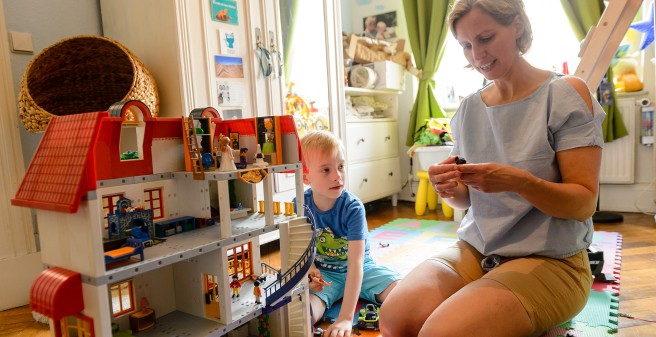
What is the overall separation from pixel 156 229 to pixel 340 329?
1.91ft

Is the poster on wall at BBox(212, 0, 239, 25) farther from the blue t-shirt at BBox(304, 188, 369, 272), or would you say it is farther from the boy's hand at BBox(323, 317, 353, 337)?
the boy's hand at BBox(323, 317, 353, 337)

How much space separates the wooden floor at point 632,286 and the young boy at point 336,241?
15cm

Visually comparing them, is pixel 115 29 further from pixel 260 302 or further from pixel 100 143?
pixel 260 302

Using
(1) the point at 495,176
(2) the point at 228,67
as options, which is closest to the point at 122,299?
(1) the point at 495,176

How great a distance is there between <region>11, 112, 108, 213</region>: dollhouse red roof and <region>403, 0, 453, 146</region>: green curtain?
8.67ft

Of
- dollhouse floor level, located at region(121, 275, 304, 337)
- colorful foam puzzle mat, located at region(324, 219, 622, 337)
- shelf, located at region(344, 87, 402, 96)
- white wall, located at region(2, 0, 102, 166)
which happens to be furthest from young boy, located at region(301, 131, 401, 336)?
shelf, located at region(344, 87, 402, 96)

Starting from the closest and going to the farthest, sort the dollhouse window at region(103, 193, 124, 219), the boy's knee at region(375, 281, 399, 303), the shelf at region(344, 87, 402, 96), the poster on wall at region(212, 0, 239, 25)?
the dollhouse window at region(103, 193, 124, 219), the boy's knee at region(375, 281, 399, 303), the poster on wall at region(212, 0, 239, 25), the shelf at region(344, 87, 402, 96)

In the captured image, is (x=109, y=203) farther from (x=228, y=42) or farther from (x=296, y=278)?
(x=228, y=42)

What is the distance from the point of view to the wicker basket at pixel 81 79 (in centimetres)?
159

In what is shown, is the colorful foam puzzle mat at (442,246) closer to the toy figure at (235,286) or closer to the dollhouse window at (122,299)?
the toy figure at (235,286)

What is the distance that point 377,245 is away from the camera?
2.28 metres

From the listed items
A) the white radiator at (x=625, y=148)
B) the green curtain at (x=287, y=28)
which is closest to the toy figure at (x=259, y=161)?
the green curtain at (x=287, y=28)

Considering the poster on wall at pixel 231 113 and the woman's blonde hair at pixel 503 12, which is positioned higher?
the woman's blonde hair at pixel 503 12

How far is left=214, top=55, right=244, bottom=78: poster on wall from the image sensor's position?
1.94 meters
